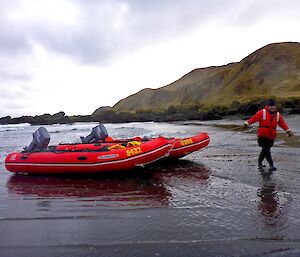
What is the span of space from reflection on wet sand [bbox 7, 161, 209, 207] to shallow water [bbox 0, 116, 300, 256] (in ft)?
→ 0.07

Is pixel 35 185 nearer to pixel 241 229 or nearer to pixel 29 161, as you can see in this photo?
pixel 29 161

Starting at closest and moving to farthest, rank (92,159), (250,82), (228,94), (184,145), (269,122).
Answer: (269,122) → (92,159) → (184,145) → (250,82) → (228,94)

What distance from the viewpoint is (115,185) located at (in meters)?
7.57

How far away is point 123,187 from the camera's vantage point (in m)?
7.32

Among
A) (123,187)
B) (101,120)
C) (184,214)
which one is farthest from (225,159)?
(101,120)

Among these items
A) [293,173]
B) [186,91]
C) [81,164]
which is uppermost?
[186,91]

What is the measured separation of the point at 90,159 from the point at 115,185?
4.54 ft

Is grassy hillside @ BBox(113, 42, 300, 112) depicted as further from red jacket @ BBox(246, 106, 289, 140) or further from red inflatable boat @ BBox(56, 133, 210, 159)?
red jacket @ BBox(246, 106, 289, 140)

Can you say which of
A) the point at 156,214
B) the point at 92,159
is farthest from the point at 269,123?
the point at 92,159

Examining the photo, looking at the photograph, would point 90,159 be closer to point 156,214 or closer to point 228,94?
point 156,214

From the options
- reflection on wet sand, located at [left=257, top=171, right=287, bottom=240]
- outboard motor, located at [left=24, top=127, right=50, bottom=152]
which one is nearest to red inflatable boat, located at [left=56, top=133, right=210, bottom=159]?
outboard motor, located at [left=24, top=127, right=50, bottom=152]

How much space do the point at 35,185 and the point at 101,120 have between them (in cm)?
7301

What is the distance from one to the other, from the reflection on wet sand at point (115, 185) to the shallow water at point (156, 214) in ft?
0.07

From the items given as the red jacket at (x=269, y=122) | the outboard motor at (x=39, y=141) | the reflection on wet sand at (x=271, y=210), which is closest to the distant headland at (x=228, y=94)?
the red jacket at (x=269, y=122)
